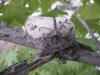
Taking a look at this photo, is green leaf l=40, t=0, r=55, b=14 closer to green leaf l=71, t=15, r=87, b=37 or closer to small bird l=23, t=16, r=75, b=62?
green leaf l=71, t=15, r=87, b=37

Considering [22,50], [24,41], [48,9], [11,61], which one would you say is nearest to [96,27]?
[48,9]

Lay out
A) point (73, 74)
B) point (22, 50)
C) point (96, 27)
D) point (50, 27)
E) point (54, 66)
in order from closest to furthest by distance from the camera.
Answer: point (50, 27), point (96, 27), point (73, 74), point (54, 66), point (22, 50)

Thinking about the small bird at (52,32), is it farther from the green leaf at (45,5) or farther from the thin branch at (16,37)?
the green leaf at (45,5)

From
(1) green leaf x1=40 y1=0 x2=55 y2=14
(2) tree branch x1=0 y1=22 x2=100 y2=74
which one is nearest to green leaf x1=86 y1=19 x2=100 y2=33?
(1) green leaf x1=40 y1=0 x2=55 y2=14

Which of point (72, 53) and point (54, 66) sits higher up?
point (72, 53)

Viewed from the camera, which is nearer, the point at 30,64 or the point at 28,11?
the point at 30,64

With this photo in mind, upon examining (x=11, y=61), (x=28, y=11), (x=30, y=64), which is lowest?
(x=11, y=61)

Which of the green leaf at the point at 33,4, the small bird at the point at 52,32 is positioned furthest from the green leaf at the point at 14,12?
the small bird at the point at 52,32

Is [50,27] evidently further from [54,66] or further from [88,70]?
[54,66]

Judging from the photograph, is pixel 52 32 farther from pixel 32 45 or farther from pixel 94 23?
pixel 94 23

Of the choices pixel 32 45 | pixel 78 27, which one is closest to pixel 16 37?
pixel 32 45
